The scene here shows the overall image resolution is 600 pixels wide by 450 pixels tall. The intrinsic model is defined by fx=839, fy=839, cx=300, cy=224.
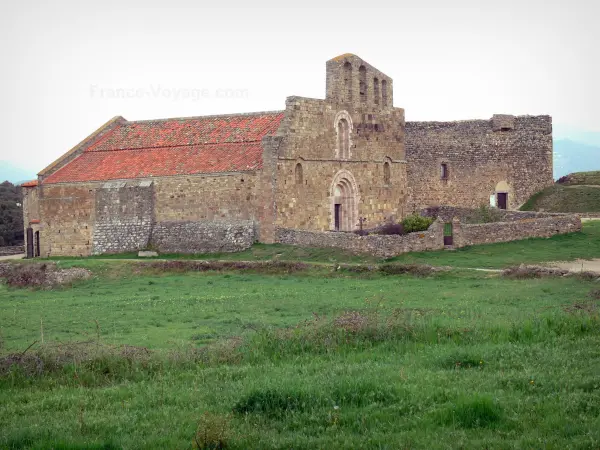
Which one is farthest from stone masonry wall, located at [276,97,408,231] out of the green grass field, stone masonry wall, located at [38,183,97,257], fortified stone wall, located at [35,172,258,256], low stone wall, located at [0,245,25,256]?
low stone wall, located at [0,245,25,256]

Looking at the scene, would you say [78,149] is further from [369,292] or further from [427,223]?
[369,292]

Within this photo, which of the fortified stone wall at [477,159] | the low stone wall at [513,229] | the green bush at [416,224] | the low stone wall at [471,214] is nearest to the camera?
the low stone wall at [513,229]

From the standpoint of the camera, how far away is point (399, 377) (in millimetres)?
13016

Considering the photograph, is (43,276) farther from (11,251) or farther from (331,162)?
(11,251)

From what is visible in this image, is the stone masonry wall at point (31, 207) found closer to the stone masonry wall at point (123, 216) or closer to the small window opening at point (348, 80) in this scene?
the stone masonry wall at point (123, 216)

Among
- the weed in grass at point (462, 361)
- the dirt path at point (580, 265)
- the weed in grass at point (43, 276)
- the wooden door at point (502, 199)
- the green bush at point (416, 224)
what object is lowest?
the weed in grass at point (462, 361)

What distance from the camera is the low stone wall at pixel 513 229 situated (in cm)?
3369

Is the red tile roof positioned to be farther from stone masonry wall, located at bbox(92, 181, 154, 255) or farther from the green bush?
the green bush

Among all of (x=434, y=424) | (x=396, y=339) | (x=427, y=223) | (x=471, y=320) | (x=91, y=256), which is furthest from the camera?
(x=91, y=256)

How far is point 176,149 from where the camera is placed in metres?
42.2

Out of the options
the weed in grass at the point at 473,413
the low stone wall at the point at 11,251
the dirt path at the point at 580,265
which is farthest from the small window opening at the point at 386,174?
the weed in grass at the point at 473,413

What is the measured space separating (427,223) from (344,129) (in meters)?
7.50

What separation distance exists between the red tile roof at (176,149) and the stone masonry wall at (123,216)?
0.71 meters

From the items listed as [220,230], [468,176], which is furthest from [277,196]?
[468,176]
